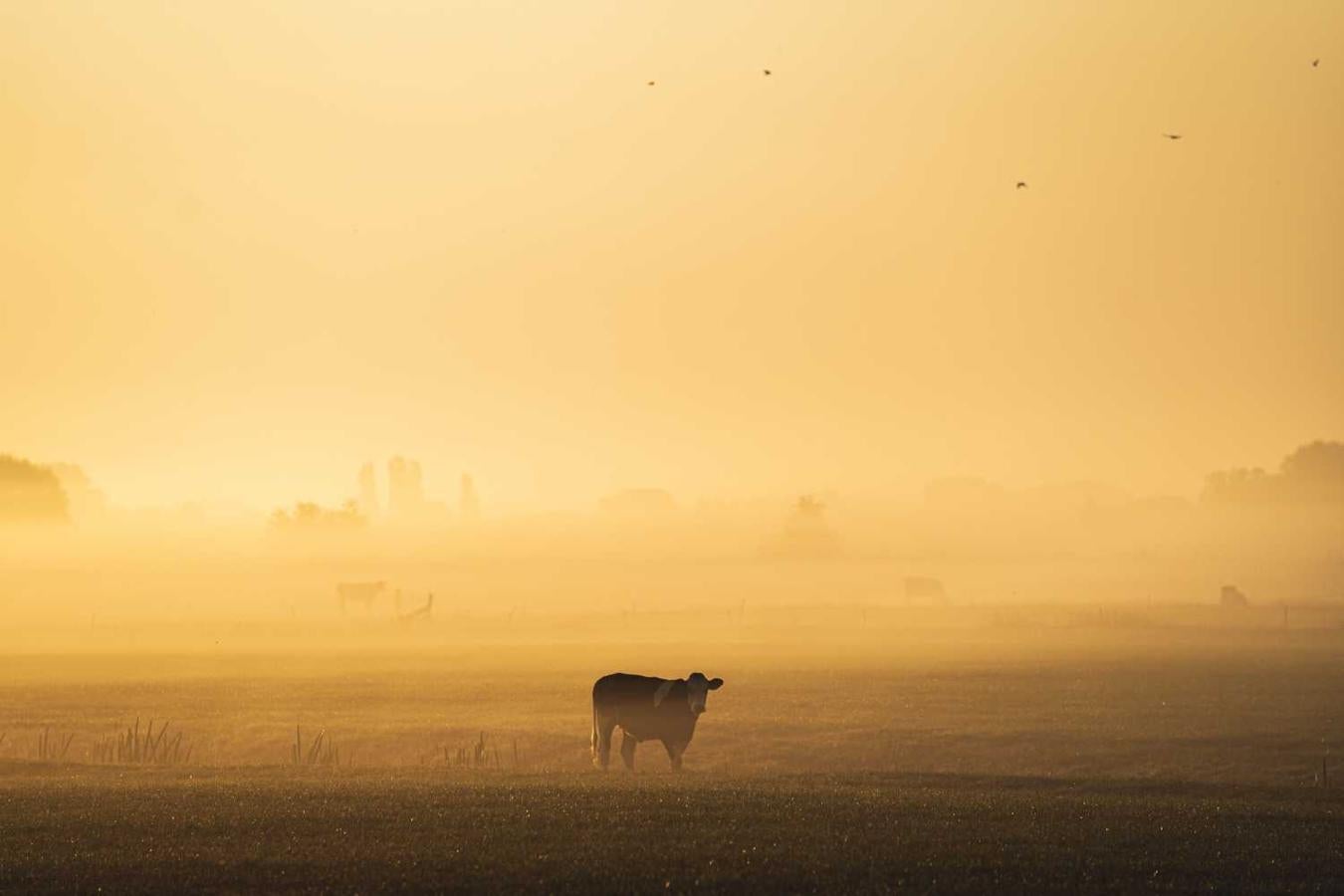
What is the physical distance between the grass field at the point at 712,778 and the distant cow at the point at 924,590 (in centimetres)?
6591

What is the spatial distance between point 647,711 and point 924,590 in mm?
117865

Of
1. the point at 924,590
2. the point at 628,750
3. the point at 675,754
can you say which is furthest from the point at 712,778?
the point at 924,590

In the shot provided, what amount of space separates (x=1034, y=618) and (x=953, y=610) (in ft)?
53.1

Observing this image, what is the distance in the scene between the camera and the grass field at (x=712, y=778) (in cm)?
2400

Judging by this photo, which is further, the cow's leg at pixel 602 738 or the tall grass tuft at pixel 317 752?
the tall grass tuft at pixel 317 752

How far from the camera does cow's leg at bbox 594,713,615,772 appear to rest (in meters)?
40.2

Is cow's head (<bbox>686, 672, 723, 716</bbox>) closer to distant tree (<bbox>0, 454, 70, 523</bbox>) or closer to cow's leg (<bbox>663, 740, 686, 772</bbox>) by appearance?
cow's leg (<bbox>663, 740, 686, 772</bbox>)

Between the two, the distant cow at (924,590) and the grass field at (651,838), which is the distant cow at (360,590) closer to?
the distant cow at (924,590)

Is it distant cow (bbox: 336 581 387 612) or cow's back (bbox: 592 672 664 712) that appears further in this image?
distant cow (bbox: 336 581 387 612)

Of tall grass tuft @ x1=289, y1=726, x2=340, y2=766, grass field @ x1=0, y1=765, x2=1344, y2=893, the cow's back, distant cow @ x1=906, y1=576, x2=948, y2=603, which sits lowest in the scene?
grass field @ x1=0, y1=765, x2=1344, y2=893

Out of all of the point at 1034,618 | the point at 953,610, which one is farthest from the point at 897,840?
the point at 953,610

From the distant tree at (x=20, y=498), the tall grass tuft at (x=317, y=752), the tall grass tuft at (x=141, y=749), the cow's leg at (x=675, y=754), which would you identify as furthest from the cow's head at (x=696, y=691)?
the distant tree at (x=20, y=498)

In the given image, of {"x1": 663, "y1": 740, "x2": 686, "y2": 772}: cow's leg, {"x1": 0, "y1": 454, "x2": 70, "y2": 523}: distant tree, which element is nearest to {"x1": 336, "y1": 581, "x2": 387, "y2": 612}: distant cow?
{"x1": 0, "y1": 454, "x2": 70, "y2": 523}: distant tree

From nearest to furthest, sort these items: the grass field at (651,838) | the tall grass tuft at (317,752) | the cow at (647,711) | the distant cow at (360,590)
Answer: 1. the grass field at (651,838)
2. the cow at (647,711)
3. the tall grass tuft at (317,752)
4. the distant cow at (360,590)
